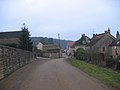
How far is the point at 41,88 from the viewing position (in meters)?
11.6

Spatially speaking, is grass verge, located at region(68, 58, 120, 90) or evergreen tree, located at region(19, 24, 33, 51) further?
evergreen tree, located at region(19, 24, 33, 51)

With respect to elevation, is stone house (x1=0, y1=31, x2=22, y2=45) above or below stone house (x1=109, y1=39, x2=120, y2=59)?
above

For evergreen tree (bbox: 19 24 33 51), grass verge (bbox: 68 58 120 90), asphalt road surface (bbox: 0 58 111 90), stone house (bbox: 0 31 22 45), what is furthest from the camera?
stone house (bbox: 0 31 22 45)

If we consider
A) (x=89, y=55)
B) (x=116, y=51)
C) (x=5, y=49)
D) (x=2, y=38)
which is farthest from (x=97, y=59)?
(x=2, y=38)

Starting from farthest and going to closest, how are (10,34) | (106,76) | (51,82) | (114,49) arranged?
(10,34) → (114,49) → (106,76) → (51,82)

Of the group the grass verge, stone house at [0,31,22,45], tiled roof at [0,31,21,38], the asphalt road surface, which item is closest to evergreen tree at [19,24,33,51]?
stone house at [0,31,22,45]

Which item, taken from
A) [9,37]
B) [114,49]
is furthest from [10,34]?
[114,49]

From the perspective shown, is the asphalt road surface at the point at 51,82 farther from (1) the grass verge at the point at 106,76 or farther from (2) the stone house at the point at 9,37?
(2) the stone house at the point at 9,37

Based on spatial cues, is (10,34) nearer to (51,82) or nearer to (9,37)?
(9,37)

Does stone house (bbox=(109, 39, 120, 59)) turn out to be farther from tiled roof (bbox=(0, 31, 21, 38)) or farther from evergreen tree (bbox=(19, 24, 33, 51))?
tiled roof (bbox=(0, 31, 21, 38))

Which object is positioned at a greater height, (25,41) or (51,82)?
(25,41)

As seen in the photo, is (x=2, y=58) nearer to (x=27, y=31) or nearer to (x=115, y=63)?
(x=115, y=63)

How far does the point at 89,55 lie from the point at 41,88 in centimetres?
4359

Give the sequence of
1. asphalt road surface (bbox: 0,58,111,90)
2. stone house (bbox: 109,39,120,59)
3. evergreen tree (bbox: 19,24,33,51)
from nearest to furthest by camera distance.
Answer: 1. asphalt road surface (bbox: 0,58,111,90)
2. evergreen tree (bbox: 19,24,33,51)
3. stone house (bbox: 109,39,120,59)
